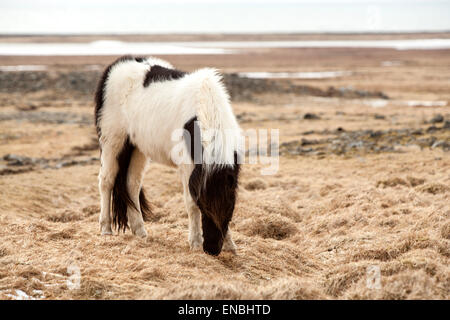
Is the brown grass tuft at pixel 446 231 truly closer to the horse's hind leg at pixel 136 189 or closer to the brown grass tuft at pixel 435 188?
the brown grass tuft at pixel 435 188

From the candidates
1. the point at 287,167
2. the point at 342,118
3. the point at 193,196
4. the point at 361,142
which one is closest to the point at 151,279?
the point at 193,196

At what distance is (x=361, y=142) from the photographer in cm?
1503

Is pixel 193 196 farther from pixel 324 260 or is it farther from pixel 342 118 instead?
pixel 342 118

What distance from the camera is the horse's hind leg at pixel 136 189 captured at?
22.0ft

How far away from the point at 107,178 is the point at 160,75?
1.61 m

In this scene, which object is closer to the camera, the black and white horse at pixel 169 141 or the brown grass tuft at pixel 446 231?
the black and white horse at pixel 169 141

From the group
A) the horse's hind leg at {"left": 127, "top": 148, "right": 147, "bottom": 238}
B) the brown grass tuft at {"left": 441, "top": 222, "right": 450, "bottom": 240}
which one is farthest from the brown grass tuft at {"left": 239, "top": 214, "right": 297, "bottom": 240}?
the brown grass tuft at {"left": 441, "top": 222, "right": 450, "bottom": 240}

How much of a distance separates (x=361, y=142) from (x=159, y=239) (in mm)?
10115

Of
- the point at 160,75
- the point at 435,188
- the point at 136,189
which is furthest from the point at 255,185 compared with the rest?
the point at 160,75

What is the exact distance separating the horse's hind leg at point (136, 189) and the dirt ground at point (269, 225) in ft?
0.63

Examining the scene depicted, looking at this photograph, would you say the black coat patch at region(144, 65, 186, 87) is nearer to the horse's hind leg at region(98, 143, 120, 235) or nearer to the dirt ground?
the horse's hind leg at region(98, 143, 120, 235)

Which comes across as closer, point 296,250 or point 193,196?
point 193,196

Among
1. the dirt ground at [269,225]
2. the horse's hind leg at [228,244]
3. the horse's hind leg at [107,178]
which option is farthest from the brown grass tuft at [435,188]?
the horse's hind leg at [107,178]
